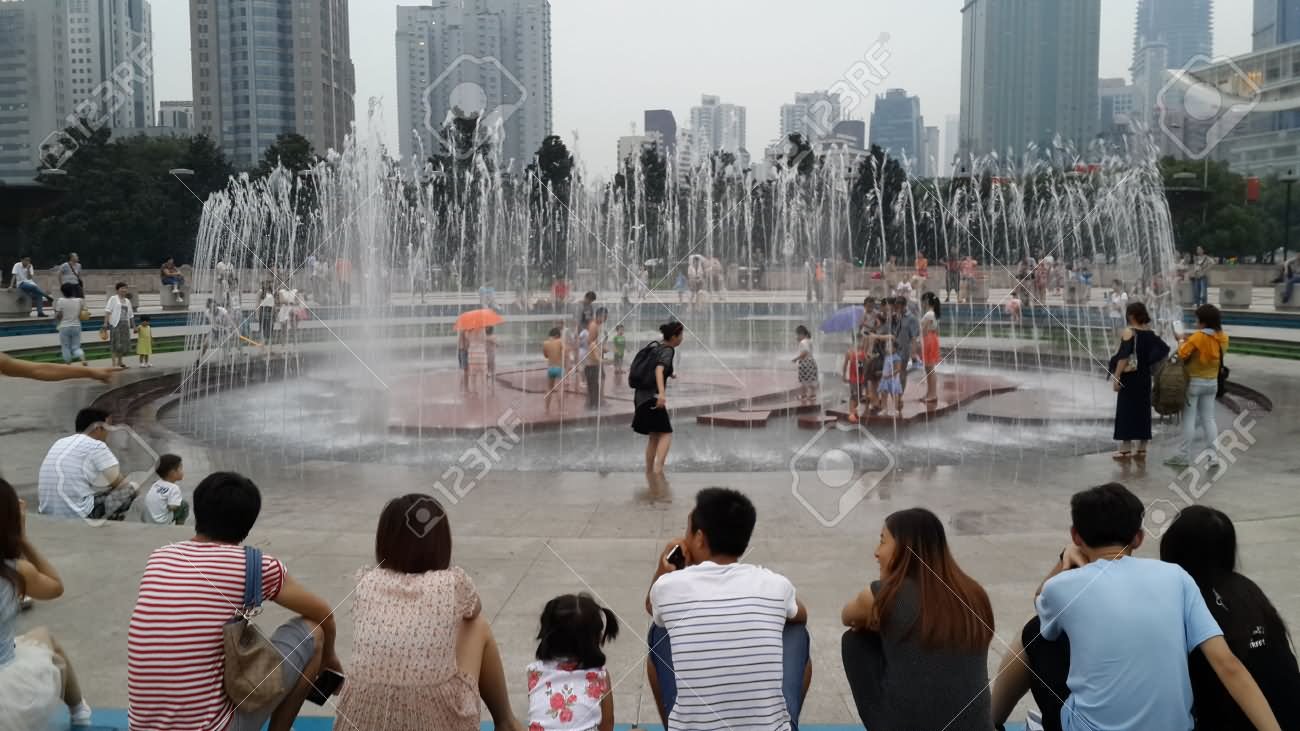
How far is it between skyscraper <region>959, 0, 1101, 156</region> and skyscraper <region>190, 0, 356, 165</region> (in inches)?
3343

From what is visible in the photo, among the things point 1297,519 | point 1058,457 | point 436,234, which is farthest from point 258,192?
point 1297,519

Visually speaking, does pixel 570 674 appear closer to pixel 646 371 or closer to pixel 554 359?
pixel 646 371

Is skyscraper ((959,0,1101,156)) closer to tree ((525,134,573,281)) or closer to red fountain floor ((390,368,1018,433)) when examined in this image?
tree ((525,134,573,281))

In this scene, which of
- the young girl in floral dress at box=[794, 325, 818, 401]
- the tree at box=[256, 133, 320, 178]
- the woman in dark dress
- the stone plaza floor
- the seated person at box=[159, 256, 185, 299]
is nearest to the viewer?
the stone plaza floor

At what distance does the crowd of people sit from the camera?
3117mm

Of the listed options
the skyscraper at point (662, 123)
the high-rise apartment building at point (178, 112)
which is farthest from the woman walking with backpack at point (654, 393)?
the skyscraper at point (662, 123)

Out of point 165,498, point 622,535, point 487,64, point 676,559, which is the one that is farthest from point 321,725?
point 487,64

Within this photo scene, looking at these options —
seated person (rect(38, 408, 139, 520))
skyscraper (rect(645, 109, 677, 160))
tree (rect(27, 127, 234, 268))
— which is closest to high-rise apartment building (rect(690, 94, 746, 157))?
skyscraper (rect(645, 109, 677, 160))

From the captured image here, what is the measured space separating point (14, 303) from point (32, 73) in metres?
60.6

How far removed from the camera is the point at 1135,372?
9477 mm

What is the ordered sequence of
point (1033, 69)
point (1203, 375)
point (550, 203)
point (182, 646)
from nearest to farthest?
→ point (182, 646), point (1203, 375), point (550, 203), point (1033, 69)

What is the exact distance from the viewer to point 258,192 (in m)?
45.8

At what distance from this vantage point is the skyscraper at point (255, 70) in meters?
109

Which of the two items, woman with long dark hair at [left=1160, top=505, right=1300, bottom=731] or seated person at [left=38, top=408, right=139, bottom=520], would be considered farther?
seated person at [left=38, top=408, right=139, bottom=520]
